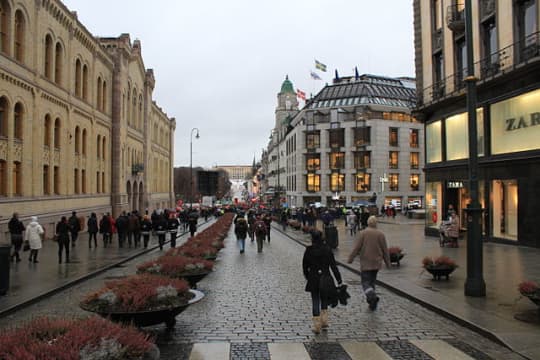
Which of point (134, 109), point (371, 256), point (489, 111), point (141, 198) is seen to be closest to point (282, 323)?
point (371, 256)

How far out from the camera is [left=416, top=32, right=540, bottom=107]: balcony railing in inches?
772

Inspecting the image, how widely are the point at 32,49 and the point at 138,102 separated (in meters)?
26.8

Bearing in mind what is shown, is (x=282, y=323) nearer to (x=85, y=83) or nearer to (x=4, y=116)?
(x=4, y=116)

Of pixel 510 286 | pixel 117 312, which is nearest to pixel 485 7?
pixel 510 286

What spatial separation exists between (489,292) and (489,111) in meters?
14.8

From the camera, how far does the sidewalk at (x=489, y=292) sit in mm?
7434

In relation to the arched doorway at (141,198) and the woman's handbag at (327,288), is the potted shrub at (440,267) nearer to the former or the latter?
the woman's handbag at (327,288)

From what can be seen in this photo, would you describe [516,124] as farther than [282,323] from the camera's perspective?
Yes

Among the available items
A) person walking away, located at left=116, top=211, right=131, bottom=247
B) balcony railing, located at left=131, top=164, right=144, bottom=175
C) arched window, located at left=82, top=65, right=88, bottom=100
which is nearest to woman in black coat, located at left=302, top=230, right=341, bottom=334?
person walking away, located at left=116, top=211, right=131, bottom=247

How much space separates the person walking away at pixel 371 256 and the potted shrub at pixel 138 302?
148 inches

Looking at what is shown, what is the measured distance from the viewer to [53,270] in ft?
50.8

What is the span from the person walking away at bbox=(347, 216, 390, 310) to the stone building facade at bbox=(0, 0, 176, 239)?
19.7m

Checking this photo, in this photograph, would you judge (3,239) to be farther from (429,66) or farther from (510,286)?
(429,66)

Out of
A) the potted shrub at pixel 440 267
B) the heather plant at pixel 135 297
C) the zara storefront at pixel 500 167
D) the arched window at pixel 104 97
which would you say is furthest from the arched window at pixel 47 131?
the potted shrub at pixel 440 267
